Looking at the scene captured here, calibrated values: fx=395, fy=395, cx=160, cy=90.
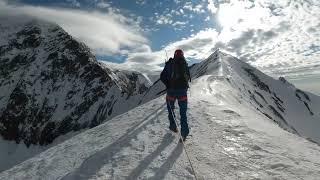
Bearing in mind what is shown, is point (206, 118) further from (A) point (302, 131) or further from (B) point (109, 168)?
(A) point (302, 131)

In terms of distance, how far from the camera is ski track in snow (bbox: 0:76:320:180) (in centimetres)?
1081

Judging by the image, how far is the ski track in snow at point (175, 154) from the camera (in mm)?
10812

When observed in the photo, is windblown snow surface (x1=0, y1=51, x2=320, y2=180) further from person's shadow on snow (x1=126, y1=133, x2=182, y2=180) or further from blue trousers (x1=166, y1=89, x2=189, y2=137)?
blue trousers (x1=166, y1=89, x2=189, y2=137)

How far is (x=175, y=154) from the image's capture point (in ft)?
39.7

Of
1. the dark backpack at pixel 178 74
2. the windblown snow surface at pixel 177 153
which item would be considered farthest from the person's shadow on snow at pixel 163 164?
the dark backpack at pixel 178 74

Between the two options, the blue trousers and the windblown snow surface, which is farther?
the blue trousers

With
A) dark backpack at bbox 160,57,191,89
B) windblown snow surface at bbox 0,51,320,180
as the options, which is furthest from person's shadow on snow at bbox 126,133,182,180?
dark backpack at bbox 160,57,191,89

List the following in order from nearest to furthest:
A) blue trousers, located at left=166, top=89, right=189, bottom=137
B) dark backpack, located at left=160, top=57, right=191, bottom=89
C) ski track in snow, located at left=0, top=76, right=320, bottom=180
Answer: ski track in snow, located at left=0, top=76, right=320, bottom=180 → blue trousers, located at left=166, top=89, right=189, bottom=137 → dark backpack, located at left=160, top=57, right=191, bottom=89

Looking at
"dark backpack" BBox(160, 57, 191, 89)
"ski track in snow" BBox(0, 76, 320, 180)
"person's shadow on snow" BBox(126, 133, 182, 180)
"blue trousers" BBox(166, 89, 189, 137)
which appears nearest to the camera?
"person's shadow on snow" BBox(126, 133, 182, 180)

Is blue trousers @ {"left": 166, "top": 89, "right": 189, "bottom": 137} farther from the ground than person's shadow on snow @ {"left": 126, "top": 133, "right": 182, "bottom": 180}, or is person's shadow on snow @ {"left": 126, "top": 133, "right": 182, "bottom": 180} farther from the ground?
blue trousers @ {"left": 166, "top": 89, "right": 189, "bottom": 137}

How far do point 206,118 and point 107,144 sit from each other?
16.8ft

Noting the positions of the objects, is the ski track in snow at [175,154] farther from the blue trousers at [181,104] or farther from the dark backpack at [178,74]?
the dark backpack at [178,74]

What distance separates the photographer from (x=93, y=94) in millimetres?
195250

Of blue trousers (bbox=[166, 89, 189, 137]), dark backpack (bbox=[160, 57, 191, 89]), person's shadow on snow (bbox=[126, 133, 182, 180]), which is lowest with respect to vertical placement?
person's shadow on snow (bbox=[126, 133, 182, 180])
